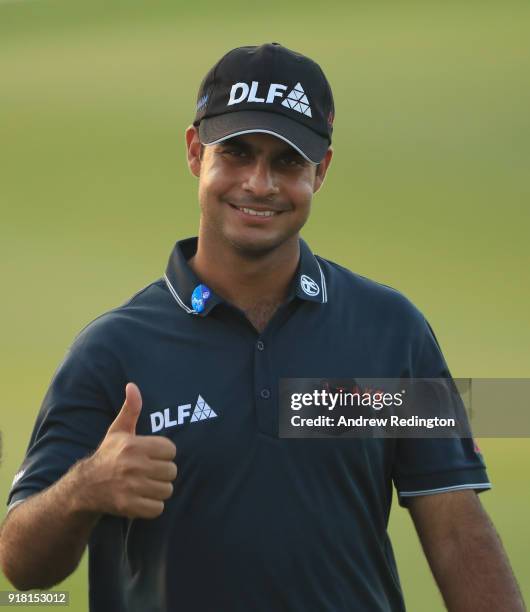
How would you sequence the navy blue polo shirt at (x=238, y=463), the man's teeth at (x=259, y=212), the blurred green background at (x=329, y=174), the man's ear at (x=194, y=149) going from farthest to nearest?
the blurred green background at (x=329, y=174), the man's ear at (x=194, y=149), the man's teeth at (x=259, y=212), the navy blue polo shirt at (x=238, y=463)

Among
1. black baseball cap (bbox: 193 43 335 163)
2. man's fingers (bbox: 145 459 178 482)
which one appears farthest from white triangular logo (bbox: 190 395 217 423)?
black baseball cap (bbox: 193 43 335 163)

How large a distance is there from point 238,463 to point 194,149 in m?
0.50

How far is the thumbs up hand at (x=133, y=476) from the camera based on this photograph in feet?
4.47

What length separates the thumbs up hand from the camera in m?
1.36

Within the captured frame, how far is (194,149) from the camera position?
181cm

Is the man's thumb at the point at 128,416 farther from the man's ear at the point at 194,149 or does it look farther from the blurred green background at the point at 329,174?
the blurred green background at the point at 329,174

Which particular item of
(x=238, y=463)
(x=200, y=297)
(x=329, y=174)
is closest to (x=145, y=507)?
(x=238, y=463)

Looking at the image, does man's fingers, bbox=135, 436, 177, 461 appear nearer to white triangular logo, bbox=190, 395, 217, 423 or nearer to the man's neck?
white triangular logo, bbox=190, 395, 217, 423

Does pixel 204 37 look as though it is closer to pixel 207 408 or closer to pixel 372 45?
pixel 372 45

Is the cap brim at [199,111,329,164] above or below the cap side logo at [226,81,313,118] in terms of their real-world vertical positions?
below

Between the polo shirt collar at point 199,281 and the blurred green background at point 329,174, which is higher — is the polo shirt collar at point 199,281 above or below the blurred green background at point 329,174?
below

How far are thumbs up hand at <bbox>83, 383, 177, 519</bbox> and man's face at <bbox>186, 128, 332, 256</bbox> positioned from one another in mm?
391

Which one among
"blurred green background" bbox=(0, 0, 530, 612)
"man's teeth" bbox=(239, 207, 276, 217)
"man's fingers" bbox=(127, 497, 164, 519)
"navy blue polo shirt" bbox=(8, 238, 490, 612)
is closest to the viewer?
"man's fingers" bbox=(127, 497, 164, 519)

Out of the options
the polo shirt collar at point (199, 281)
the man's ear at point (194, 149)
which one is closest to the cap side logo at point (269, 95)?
the man's ear at point (194, 149)
